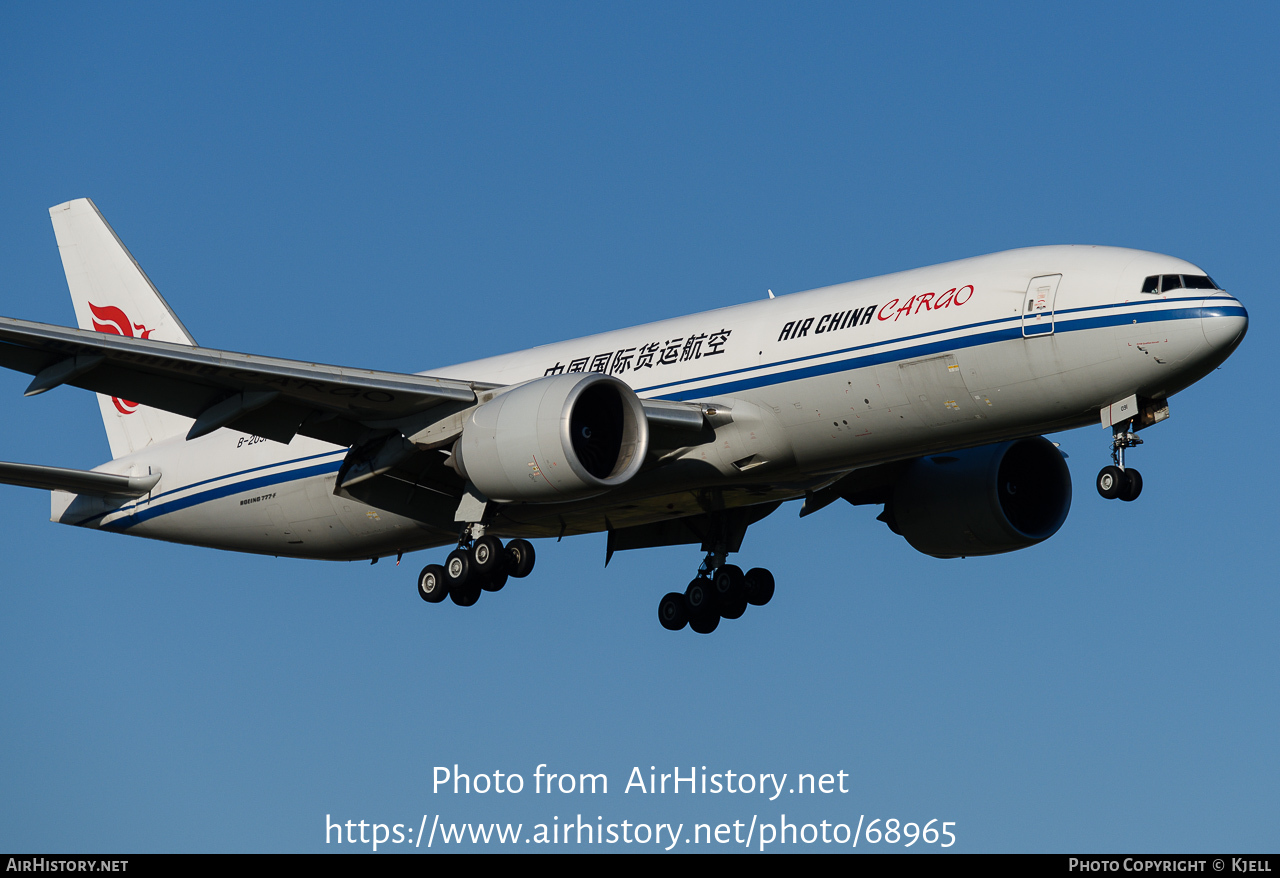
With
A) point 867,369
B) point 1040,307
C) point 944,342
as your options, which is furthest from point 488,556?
point 1040,307

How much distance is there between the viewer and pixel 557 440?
27203 millimetres

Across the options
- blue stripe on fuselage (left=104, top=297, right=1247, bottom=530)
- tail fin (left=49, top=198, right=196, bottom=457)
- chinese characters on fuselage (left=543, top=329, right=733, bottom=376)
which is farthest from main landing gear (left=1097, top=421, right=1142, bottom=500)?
tail fin (left=49, top=198, right=196, bottom=457)

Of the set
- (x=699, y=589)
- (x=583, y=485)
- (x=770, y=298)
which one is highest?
(x=770, y=298)

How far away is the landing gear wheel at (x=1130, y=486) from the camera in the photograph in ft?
84.5

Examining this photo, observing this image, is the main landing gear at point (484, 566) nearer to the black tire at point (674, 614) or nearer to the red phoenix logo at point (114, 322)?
the black tire at point (674, 614)

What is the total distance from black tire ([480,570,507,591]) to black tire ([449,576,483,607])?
0.34 ft

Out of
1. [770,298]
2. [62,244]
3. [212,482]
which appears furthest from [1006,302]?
[62,244]

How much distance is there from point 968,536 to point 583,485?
10339 millimetres

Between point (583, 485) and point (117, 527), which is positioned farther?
point (117, 527)

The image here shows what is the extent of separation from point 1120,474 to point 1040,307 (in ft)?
9.67

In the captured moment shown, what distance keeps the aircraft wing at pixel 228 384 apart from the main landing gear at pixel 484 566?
2758mm

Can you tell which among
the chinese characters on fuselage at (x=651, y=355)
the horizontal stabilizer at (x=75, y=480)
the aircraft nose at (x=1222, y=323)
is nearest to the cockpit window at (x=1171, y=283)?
the aircraft nose at (x=1222, y=323)

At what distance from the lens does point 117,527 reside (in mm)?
35844

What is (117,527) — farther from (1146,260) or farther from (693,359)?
(1146,260)
